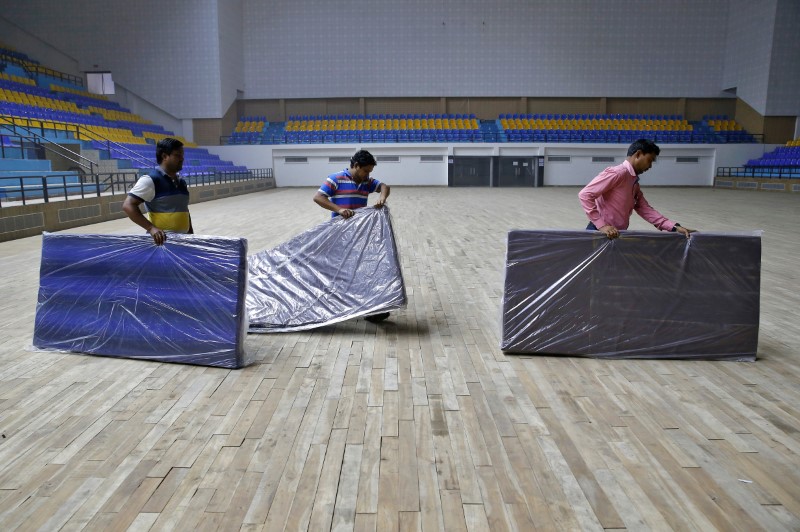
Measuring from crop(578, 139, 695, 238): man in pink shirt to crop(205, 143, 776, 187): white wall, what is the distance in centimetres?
2408

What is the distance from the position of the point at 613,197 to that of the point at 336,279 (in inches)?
91.9

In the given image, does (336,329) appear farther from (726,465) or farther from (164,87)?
(164,87)

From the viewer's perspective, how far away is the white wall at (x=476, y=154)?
2777 centimetres

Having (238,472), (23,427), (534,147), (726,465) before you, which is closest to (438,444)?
(238,472)

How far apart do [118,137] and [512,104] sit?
1925 centimetres

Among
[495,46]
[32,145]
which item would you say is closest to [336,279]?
[32,145]

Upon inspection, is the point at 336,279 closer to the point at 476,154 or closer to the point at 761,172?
the point at 476,154

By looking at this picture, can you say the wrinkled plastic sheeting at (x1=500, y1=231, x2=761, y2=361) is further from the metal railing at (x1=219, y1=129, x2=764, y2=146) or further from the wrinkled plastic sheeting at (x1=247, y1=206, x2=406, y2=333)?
the metal railing at (x1=219, y1=129, x2=764, y2=146)

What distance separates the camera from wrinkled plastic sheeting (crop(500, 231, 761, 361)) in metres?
4.09

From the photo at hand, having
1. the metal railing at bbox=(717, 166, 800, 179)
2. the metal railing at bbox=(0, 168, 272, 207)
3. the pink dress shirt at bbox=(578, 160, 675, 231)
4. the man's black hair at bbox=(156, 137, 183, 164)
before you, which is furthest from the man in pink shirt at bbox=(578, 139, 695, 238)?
the metal railing at bbox=(717, 166, 800, 179)

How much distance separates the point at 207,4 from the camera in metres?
26.0

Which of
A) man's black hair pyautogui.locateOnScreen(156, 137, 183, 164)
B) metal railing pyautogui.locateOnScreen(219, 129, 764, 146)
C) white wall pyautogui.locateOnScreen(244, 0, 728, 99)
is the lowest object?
man's black hair pyautogui.locateOnScreen(156, 137, 183, 164)

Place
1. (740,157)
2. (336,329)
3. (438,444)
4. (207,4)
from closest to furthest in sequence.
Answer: (438,444) → (336,329) → (207,4) → (740,157)

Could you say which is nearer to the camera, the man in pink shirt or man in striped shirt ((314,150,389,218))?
the man in pink shirt
